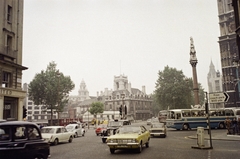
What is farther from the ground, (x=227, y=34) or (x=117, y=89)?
(x=227, y=34)

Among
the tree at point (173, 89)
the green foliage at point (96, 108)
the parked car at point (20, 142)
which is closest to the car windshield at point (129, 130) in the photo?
the parked car at point (20, 142)

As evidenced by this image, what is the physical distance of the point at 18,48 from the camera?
26.6 meters

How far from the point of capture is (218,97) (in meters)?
13.8

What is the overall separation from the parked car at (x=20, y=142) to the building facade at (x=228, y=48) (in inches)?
2621

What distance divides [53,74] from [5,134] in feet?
164

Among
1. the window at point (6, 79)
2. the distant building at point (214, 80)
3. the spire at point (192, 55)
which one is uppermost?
the distant building at point (214, 80)

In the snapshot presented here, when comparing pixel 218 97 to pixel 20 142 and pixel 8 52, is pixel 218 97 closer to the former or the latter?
pixel 20 142

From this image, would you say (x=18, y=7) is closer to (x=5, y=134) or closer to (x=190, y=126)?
(x=5, y=134)

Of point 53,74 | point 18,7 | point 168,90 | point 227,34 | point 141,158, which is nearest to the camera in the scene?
point 141,158

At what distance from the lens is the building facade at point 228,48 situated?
66650 millimetres

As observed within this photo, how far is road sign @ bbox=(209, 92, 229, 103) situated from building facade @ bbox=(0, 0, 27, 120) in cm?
1872

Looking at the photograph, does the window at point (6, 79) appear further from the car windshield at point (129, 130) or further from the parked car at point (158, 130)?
the parked car at point (158, 130)

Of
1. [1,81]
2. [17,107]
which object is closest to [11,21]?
[1,81]

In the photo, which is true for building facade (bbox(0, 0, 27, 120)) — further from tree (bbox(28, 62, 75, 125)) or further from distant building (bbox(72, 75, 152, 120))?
distant building (bbox(72, 75, 152, 120))
